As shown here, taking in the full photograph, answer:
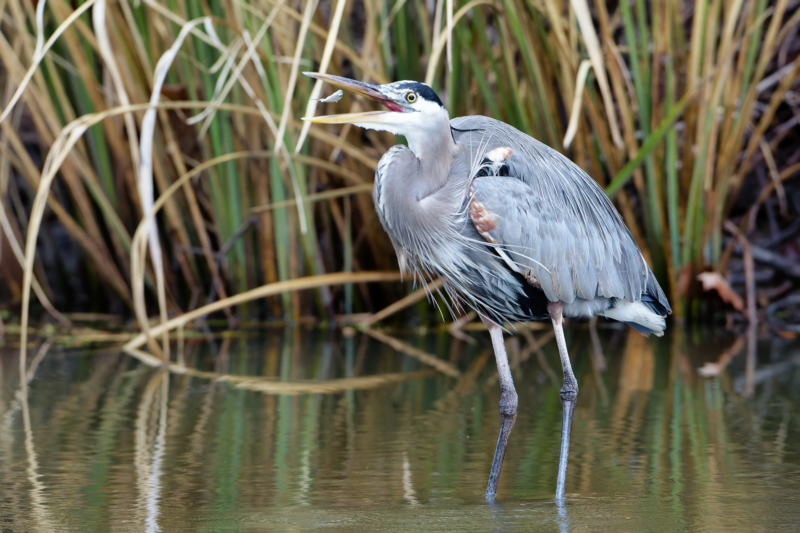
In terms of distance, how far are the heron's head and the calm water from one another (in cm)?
103

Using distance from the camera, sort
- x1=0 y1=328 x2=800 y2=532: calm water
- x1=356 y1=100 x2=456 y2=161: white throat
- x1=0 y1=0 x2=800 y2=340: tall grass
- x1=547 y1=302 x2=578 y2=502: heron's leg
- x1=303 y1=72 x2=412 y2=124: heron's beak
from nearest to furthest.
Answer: x1=0 y1=328 x2=800 y2=532: calm water, x1=547 y1=302 x2=578 y2=502: heron's leg, x1=303 y1=72 x2=412 y2=124: heron's beak, x1=356 y1=100 x2=456 y2=161: white throat, x1=0 y1=0 x2=800 y2=340: tall grass

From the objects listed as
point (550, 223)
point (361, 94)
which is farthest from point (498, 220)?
point (361, 94)

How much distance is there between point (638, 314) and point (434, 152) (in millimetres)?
987

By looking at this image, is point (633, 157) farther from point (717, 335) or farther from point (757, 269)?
point (757, 269)

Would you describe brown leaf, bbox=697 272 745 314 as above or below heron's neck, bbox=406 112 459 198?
below

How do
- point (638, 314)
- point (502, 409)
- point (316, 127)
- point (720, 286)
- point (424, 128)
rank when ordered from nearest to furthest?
point (424, 128) < point (502, 409) < point (638, 314) < point (316, 127) < point (720, 286)

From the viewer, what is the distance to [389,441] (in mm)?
3266

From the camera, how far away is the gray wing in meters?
3.06

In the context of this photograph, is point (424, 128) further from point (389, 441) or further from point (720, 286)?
point (720, 286)

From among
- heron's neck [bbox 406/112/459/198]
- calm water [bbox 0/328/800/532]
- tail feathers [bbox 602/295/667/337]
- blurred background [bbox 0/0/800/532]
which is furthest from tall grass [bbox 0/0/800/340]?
heron's neck [bbox 406/112/459/198]

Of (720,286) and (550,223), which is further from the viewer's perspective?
(720,286)

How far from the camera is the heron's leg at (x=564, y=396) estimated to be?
267 centimetres

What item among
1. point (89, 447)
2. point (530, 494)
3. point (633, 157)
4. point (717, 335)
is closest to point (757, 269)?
point (717, 335)

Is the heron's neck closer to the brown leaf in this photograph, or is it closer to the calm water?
the calm water
